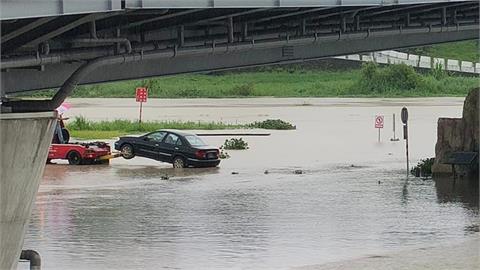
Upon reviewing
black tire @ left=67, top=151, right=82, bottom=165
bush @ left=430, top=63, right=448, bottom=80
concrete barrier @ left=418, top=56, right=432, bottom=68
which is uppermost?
concrete barrier @ left=418, top=56, right=432, bottom=68

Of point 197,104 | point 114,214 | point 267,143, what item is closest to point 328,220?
point 114,214

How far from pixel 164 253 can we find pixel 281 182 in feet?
50.0

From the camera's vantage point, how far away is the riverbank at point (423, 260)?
20.7 meters

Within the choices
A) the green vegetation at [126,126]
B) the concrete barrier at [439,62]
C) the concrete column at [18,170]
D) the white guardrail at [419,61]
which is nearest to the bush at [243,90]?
the white guardrail at [419,61]

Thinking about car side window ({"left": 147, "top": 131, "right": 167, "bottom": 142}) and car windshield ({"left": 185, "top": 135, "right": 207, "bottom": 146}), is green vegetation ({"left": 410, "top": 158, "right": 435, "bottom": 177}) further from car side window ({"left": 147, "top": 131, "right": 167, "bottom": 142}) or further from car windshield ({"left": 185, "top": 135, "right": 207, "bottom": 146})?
car side window ({"left": 147, "top": 131, "right": 167, "bottom": 142})

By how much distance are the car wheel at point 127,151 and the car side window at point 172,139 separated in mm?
1961

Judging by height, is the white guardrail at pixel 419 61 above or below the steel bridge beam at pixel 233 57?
above

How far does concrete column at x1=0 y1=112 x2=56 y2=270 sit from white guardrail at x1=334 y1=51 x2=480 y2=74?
8468 cm

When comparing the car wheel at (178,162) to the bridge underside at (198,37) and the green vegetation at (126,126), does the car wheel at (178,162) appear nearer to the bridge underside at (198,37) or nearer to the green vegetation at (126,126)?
the bridge underside at (198,37)

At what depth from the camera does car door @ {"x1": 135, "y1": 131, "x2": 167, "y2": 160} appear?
43875 mm

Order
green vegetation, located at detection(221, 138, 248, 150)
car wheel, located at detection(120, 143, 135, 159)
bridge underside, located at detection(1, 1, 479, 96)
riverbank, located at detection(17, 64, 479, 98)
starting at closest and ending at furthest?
bridge underside, located at detection(1, 1, 479, 96) < car wheel, located at detection(120, 143, 135, 159) < green vegetation, located at detection(221, 138, 248, 150) < riverbank, located at detection(17, 64, 479, 98)

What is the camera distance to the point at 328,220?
1094 inches

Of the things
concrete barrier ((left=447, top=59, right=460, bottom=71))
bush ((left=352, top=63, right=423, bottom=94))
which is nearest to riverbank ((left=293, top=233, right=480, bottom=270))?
bush ((left=352, top=63, right=423, bottom=94))

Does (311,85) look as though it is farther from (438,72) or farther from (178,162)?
(178,162)
